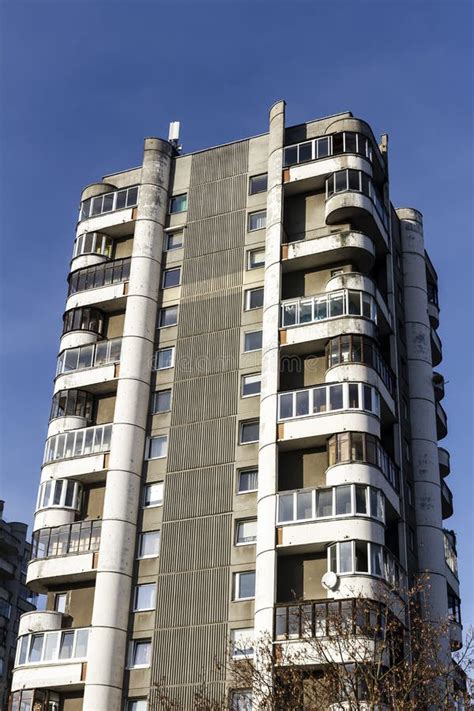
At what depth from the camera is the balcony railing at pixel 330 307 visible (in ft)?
144

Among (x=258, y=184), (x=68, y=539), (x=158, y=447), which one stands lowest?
(x=68, y=539)

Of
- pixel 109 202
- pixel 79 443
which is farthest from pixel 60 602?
pixel 109 202

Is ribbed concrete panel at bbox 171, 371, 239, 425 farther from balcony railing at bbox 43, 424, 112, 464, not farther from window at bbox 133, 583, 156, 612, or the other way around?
window at bbox 133, 583, 156, 612

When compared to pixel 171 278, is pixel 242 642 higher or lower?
lower

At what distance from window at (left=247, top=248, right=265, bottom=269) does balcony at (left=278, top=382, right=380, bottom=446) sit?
848 cm

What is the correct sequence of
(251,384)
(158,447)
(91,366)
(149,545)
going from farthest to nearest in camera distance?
(91,366) → (158,447) → (251,384) → (149,545)

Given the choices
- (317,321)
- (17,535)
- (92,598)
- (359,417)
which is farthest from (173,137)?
(17,535)

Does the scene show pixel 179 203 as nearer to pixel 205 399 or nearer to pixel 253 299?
pixel 253 299

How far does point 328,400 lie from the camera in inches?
1638

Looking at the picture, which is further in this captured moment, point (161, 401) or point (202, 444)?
point (161, 401)

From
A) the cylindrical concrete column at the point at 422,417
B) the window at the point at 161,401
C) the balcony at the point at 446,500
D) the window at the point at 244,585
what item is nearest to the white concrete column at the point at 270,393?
the window at the point at 244,585

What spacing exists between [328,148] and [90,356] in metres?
15.8

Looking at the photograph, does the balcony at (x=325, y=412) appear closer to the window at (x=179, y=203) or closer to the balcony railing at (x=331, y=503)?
the balcony railing at (x=331, y=503)

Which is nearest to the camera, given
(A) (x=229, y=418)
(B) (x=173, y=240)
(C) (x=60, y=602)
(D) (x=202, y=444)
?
(C) (x=60, y=602)
